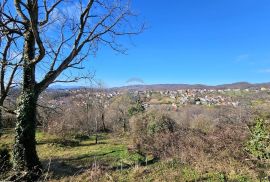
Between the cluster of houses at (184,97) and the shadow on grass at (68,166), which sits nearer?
the shadow on grass at (68,166)

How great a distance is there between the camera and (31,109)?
509 inches

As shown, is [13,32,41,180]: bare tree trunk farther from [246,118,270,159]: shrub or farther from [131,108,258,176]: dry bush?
[246,118,270,159]: shrub

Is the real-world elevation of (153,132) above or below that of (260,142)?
below

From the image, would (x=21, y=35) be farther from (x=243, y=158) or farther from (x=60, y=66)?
(x=243, y=158)

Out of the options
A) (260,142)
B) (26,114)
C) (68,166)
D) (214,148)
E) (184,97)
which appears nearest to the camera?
(260,142)

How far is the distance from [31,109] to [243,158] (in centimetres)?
858

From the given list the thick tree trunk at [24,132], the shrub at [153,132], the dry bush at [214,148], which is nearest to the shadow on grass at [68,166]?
the thick tree trunk at [24,132]

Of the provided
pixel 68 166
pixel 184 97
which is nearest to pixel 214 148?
pixel 68 166

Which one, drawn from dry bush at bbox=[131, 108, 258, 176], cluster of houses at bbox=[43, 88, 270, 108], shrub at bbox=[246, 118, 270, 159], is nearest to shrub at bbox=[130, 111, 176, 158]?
dry bush at bbox=[131, 108, 258, 176]

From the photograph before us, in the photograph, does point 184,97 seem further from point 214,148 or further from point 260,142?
point 260,142

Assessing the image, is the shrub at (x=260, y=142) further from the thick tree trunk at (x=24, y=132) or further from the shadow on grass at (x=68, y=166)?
the thick tree trunk at (x=24, y=132)

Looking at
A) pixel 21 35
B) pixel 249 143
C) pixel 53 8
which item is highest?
pixel 53 8

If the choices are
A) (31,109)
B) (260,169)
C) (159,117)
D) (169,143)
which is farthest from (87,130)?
(260,169)

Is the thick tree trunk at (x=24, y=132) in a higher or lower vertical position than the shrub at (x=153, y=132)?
higher
